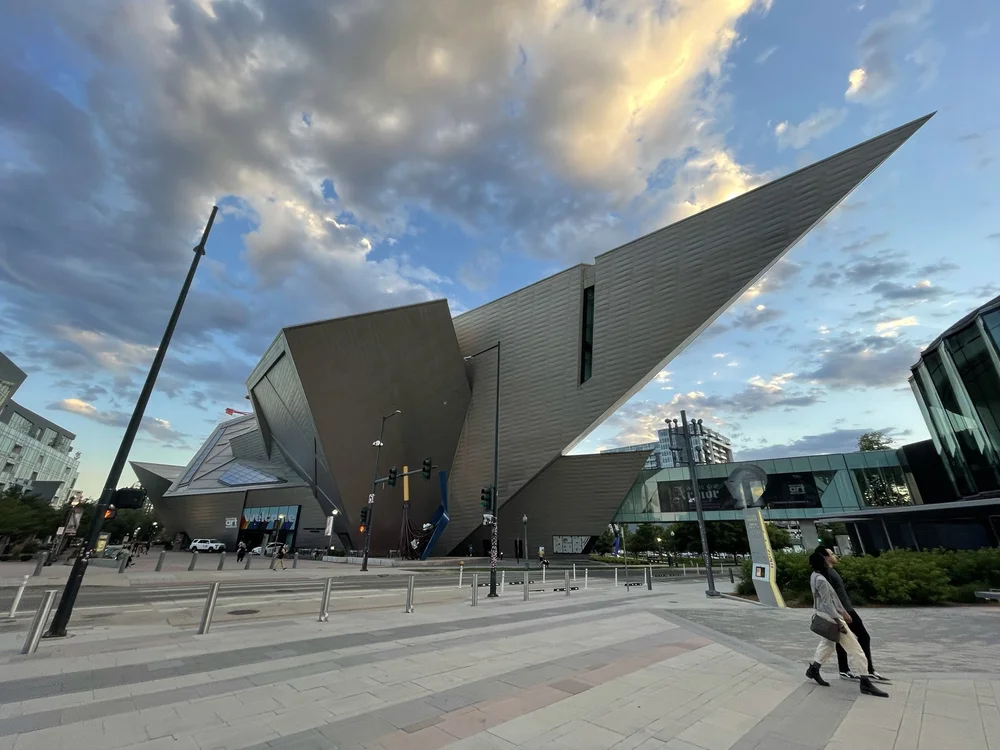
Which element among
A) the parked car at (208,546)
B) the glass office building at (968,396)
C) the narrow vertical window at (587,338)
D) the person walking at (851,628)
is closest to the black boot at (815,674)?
the person walking at (851,628)

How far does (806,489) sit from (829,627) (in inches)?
1714

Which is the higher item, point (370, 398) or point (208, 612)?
point (370, 398)

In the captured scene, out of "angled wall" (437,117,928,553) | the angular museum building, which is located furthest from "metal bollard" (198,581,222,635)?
"angled wall" (437,117,928,553)

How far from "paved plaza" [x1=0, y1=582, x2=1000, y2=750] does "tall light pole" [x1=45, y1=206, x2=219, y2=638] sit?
20.5 inches

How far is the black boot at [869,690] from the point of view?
5.05 metres

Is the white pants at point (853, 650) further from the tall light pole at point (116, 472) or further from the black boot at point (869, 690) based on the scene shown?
the tall light pole at point (116, 472)

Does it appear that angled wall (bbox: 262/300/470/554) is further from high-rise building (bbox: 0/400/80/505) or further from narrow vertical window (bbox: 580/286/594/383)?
high-rise building (bbox: 0/400/80/505)

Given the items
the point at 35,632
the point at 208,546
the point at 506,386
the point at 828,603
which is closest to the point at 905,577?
the point at 828,603

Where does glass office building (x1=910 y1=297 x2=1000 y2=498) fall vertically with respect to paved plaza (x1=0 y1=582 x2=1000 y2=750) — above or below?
above

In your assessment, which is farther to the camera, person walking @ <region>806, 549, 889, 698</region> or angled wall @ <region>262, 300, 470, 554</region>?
angled wall @ <region>262, 300, 470, 554</region>

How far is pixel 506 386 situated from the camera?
38.8 metres

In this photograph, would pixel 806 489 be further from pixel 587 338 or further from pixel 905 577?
pixel 905 577

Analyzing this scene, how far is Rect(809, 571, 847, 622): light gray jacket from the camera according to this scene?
5430mm

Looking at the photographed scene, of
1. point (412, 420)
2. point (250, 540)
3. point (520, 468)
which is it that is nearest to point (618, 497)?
point (520, 468)
